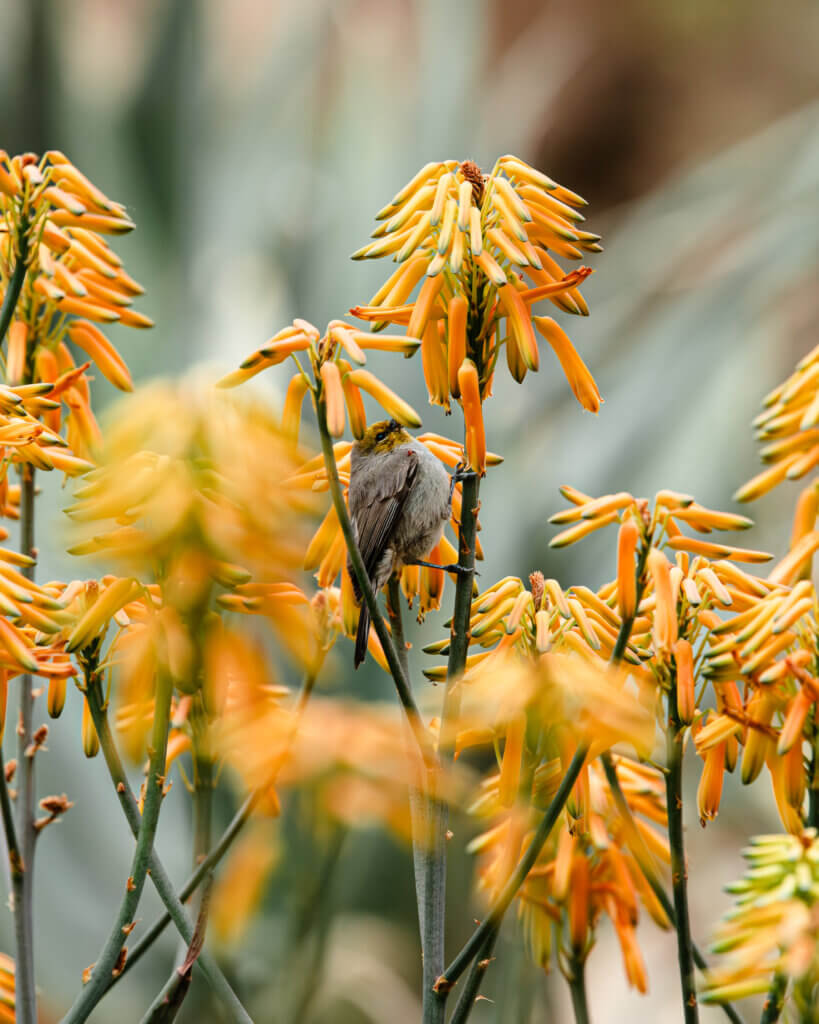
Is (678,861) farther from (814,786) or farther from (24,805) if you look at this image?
(24,805)

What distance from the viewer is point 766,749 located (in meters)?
0.53

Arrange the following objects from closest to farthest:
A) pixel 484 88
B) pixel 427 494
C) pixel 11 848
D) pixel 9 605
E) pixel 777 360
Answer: pixel 9 605 → pixel 11 848 → pixel 427 494 → pixel 777 360 → pixel 484 88

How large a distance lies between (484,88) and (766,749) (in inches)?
131

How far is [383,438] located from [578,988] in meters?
0.50

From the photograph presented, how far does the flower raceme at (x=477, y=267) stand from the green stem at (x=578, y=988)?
362mm

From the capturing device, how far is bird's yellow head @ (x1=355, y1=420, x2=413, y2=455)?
99 centimetres

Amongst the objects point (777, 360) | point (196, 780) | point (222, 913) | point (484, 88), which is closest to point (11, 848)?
point (196, 780)

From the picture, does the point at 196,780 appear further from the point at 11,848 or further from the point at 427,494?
the point at 427,494

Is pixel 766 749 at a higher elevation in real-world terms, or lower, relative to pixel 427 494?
lower

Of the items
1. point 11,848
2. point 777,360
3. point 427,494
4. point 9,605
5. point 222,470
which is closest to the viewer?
point 222,470

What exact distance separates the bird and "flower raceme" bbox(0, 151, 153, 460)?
0.19 metres

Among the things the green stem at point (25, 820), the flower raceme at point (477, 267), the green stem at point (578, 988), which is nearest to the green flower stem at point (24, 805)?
the green stem at point (25, 820)

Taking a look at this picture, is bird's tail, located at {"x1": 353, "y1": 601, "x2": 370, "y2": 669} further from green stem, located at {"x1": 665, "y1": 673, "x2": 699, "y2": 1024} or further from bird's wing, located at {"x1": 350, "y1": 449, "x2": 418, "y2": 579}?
green stem, located at {"x1": 665, "y1": 673, "x2": 699, "y2": 1024}

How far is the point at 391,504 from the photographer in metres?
0.88
